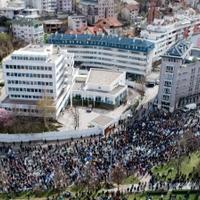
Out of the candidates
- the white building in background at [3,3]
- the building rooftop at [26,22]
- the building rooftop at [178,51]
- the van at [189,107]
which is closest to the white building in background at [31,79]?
the building rooftop at [178,51]

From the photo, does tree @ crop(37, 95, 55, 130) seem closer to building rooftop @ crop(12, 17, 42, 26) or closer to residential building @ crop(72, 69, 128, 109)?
residential building @ crop(72, 69, 128, 109)

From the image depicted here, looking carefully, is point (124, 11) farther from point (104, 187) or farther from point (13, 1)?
point (104, 187)

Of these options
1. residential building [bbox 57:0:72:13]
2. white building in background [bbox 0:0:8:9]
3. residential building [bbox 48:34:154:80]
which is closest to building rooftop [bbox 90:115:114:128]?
residential building [bbox 48:34:154:80]

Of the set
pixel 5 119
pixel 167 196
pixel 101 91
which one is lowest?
pixel 167 196

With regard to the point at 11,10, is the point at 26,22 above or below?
below

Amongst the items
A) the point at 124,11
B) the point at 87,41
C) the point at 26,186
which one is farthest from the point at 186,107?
the point at 124,11

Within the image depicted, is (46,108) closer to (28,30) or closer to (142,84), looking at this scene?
(142,84)

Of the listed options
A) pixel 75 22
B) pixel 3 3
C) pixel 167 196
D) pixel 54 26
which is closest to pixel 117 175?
pixel 167 196
